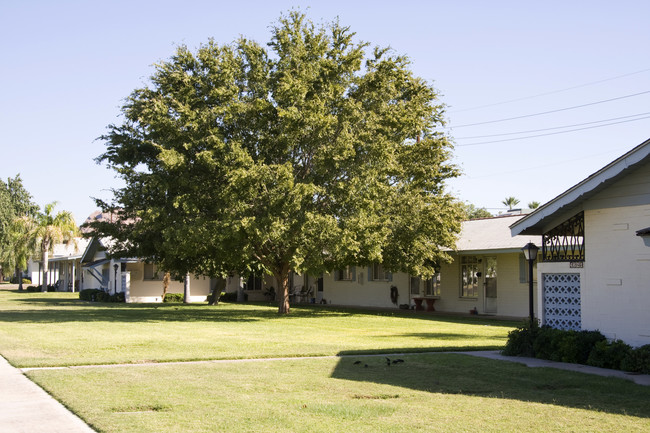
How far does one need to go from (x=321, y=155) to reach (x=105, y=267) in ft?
87.6

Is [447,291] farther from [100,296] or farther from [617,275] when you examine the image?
[100,296]

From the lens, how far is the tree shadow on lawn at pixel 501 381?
896 cm

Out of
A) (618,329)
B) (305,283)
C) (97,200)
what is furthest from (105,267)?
(618,329)

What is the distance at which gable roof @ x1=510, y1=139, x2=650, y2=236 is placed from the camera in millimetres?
11961

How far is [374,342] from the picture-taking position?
55.6 feet

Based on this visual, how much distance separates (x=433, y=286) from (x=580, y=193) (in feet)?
65.4

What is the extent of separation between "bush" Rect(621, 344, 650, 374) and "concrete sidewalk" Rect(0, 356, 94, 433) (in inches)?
341

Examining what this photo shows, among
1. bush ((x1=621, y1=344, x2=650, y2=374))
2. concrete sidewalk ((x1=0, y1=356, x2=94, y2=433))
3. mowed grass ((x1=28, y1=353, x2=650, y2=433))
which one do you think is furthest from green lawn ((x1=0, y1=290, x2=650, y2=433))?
bush ((x1=621, y1=344, x2=650, y2=374))

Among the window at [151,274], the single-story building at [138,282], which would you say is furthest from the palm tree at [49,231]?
the window at [151,274]

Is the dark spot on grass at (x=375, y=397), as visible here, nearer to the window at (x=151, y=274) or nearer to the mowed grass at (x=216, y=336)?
the mowed grass at (x=216, y=336)

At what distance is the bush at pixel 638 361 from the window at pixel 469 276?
17.8 meters

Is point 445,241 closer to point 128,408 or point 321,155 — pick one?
point 321,155

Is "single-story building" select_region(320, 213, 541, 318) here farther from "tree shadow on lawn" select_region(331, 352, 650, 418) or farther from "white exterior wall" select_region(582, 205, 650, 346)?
"tree shadow on lawn" select_region(331, 352, 650, 418)

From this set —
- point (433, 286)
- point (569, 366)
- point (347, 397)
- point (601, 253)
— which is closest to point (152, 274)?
point (433, 286)
